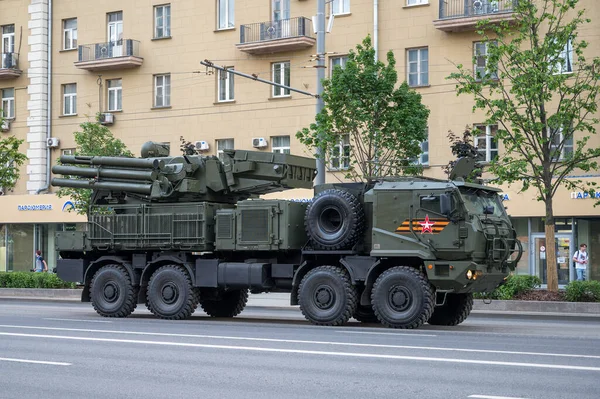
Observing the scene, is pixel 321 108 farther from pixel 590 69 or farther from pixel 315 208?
pixel 315 208

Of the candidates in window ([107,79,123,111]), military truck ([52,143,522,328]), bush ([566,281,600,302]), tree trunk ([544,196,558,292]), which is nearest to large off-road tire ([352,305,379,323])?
military truck ([52,143,522,328])

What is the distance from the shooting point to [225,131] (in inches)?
1736

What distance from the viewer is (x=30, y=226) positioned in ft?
167

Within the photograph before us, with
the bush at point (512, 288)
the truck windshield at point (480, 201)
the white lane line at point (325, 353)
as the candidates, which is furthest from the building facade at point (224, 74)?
the white lane line at point (325, 353)

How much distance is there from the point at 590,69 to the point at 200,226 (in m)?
12.3

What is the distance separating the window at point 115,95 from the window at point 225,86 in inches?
203

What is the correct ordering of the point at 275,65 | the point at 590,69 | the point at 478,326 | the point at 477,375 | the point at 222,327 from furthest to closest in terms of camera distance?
the point at 275,65, the point at 590,69, the point at 478,326, the point at 222,327, the point at 477,375

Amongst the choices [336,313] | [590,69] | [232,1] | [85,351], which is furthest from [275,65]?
[85,351]

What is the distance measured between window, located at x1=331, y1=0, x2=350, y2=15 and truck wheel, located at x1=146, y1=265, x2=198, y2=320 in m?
20.4

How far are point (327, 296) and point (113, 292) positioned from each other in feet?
17.6

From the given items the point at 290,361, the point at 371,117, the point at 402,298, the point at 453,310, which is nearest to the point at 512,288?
the point at 371,117

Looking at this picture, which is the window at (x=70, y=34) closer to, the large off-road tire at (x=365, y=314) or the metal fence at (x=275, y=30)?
the metal fence at (x=275, y=30)

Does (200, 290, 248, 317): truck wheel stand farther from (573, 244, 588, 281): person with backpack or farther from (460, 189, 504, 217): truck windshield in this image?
(573, 244, 588, 281): person with backpack

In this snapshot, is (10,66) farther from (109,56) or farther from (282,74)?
(282,74)
